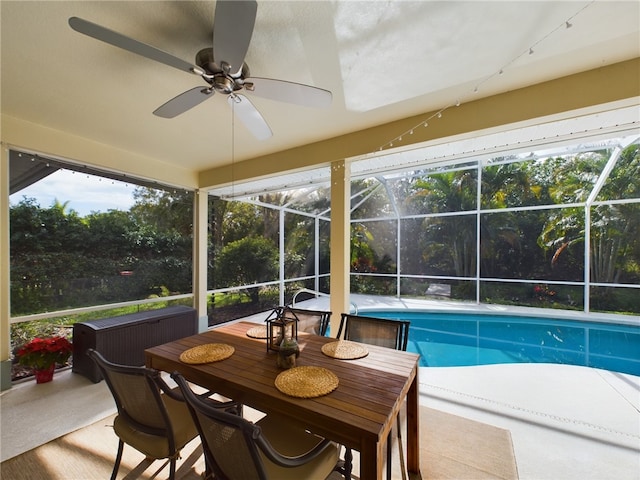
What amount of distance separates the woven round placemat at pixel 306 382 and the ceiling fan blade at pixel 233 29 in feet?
5.99

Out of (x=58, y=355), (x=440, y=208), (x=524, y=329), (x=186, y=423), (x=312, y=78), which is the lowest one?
(x=524, y=329)

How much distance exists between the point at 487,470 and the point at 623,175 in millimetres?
6871

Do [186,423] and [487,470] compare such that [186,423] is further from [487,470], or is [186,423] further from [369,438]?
[487,470]

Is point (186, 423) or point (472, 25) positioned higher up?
point (472, 25)

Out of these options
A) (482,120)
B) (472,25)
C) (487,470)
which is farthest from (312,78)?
(487,470)

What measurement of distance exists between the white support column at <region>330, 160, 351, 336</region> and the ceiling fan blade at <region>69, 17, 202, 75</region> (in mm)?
2033

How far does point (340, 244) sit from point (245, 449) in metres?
2.48

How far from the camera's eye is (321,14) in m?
1.58

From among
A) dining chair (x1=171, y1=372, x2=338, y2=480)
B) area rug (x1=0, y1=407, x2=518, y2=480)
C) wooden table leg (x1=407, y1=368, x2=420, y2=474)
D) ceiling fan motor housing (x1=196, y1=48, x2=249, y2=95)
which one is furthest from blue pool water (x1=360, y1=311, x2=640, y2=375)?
ceiling fan motor housing (x1=196, y1=48, x2=249, y2=95)

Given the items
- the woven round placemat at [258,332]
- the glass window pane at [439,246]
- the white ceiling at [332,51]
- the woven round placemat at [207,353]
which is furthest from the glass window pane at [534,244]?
the woven round placemat at [207,353]

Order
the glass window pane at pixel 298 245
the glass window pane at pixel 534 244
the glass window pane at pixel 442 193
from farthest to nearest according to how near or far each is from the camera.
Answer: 1. the glass window pane at pixel 442 193
2. the glass window pane at pixel 298 245
3. the glass window pane at pixel 534 244

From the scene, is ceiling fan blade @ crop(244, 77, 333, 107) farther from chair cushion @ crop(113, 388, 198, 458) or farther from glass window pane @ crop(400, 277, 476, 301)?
glass window pane @ crop(400, 277, 476, 301)

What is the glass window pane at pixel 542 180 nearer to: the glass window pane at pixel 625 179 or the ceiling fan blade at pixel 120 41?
the glass window pane at pixel 625 179

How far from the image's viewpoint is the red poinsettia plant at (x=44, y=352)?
292 cm
